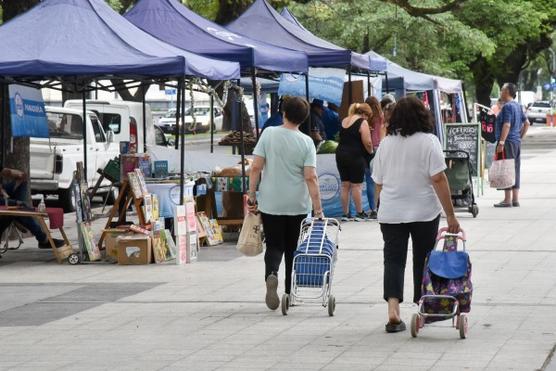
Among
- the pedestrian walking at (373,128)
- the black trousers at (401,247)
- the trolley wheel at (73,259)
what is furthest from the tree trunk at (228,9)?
the black trousers at (401,247)

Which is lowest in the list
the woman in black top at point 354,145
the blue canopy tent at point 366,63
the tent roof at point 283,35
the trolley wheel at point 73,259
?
the trolley wheel at point 73,259

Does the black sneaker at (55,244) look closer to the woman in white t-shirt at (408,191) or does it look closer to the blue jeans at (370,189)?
the blue jeans at (370,189)

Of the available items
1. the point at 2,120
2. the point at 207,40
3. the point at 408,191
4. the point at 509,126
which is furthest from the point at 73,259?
the point at 509,126

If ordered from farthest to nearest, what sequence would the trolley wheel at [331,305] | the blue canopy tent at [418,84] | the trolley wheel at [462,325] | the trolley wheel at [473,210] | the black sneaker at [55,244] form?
1. the blue canopy tent at [418,84]
2. the trolley wheel at [473,210]
3. the black sneaker at [55,244]
4. the trolley wheel at [331,305]
5. the trolley wheel at [462,325]

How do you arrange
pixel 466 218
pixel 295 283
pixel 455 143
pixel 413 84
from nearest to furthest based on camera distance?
pixel 295 283 → pixel 466 218 → pixel 455 143 → pixel 413 84

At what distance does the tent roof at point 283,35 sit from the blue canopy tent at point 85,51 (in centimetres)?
333

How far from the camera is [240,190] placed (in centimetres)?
1606

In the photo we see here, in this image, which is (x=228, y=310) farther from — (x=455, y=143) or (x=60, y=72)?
(x=455, y=143)

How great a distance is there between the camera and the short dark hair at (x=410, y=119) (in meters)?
8.83

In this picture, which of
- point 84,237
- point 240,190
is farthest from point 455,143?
point 84,237

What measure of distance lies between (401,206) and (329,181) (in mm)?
9916

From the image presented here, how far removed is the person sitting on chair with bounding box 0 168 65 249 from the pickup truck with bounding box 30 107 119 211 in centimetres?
633

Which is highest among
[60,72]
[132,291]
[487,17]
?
[487,17]

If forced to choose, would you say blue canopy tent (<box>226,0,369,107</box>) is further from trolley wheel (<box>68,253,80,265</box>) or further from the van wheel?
trolley wheel (<box>68,253,80,265</box>)
